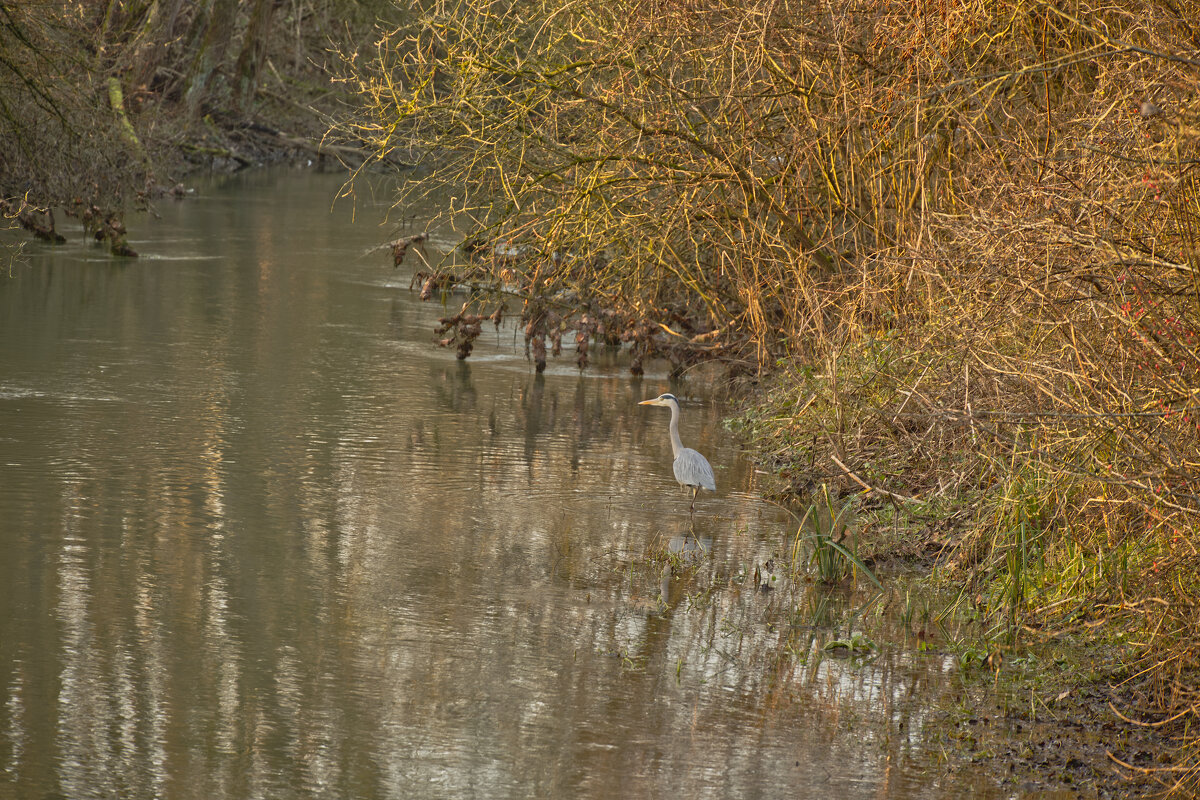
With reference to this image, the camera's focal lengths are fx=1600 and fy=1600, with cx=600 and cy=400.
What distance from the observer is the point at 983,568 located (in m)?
8.97

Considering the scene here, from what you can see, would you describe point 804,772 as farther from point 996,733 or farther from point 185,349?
point 185,349

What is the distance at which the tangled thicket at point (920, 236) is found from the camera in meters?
7.23

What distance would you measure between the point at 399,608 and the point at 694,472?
11.0 ft

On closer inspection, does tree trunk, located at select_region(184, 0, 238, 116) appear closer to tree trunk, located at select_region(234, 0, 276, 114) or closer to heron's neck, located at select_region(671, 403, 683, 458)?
tree trunk, located at select_region(234, 0, 276, 114)

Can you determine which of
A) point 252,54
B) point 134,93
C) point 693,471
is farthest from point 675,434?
point 252,54

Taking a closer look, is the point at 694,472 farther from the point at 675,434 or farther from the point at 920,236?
the point at 920,236

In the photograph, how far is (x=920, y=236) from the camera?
10445mm

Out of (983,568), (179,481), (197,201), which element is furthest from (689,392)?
(197,201)

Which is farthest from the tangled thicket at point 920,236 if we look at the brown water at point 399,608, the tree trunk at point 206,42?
the tree trunk at point 206,42

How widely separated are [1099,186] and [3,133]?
16.2m

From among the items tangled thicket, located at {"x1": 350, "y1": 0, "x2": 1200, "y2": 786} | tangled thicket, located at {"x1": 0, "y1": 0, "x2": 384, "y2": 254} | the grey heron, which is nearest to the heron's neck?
the grey heron

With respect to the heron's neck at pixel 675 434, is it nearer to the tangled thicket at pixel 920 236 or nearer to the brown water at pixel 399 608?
the brown water at pixel 399 608

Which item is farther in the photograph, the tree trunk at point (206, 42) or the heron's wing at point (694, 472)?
the tree trunk at point (206, 42)

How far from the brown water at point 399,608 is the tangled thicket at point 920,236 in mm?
1027
